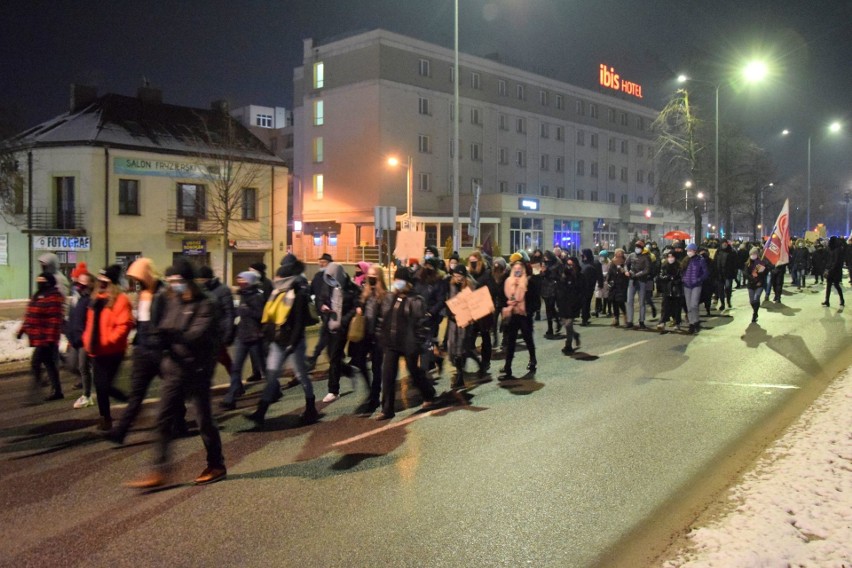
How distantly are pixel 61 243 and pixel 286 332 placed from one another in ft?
91.0

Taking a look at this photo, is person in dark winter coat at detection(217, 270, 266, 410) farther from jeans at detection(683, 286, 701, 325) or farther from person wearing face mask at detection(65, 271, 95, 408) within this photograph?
jeans at detection(683, 286, 701, 325)

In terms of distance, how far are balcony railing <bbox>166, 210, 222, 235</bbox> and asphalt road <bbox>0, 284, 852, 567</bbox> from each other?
984 inches

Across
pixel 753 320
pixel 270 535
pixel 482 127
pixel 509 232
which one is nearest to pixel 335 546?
pixel 270 535

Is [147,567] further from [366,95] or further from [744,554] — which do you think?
[366,95]

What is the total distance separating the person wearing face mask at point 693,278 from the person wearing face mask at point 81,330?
36.5ft

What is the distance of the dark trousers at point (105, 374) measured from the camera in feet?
22.7

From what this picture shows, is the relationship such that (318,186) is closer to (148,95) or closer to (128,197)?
(148,95)

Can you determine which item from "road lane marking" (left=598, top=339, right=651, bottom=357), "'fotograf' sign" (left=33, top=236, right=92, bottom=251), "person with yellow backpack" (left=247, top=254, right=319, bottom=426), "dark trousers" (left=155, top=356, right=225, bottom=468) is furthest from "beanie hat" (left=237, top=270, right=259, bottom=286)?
"'fotograf' sign" (left=33, top=236, right=92, bottom=251)

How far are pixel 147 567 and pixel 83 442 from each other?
Answer: 327 centimetres

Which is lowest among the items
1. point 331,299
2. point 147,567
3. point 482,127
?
point 147,567

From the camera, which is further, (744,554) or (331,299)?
(331,299)

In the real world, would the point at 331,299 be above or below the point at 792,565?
above

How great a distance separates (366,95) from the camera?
4931 centimetres

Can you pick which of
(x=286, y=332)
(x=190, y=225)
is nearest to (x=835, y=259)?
(x=286, y=332)
